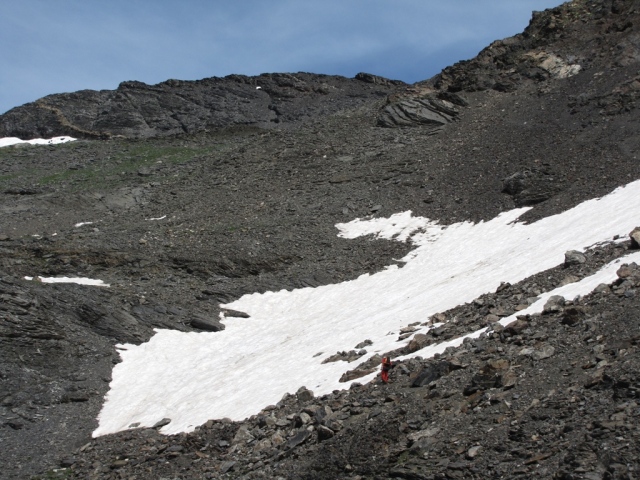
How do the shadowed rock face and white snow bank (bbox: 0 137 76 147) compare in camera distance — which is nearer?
white snow bank (bbox: 0 137 76 147)

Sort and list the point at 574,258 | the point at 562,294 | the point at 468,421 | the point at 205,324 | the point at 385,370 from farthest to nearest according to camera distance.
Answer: the point at 205,324
the point at 574,258
the point at 562,294
the point at 385,370
the point at 468,421

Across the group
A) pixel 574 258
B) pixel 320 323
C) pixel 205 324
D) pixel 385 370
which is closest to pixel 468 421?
pixel 385 370

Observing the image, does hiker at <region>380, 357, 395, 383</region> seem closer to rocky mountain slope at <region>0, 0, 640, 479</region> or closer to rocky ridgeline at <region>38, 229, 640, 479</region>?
rocky ridgeline at <region>38, 229, 640, 479</region>

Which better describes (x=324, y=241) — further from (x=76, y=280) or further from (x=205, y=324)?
(x=76, y=280)

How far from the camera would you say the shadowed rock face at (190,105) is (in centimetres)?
6794

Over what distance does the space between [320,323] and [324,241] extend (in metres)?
9.09

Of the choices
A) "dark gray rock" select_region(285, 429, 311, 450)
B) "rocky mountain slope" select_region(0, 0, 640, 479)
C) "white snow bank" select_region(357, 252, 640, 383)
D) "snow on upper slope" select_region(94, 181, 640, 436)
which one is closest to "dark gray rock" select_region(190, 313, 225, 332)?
"rocky mountain slope" select_region(0, 0, 640, 479)

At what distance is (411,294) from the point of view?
2588cm

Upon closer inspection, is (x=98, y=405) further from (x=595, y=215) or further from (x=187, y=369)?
(x=595, y=215)

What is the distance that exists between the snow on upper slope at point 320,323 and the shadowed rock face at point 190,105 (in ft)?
Answer: 126

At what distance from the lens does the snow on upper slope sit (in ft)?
65.6

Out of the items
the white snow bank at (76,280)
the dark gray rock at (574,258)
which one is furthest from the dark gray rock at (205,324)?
the dark gray rock at (574,258)

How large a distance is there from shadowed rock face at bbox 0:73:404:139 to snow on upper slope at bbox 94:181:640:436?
38.5 m

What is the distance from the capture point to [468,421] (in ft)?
42.1
